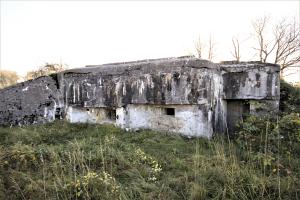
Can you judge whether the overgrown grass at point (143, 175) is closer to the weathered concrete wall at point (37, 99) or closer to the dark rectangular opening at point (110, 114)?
the dark rectangular opening at point (110, 114)

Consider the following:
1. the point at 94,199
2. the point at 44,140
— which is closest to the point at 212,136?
the point at 94,199

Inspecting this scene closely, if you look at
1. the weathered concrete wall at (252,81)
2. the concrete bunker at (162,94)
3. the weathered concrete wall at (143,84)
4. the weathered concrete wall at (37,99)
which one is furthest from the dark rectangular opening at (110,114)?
the weathered concrete wall at (252,81)

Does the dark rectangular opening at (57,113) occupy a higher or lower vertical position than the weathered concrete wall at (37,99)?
lower

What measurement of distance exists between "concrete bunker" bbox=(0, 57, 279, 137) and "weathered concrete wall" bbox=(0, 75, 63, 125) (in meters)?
0.03

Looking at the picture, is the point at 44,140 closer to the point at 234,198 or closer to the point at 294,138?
the point at 234,198

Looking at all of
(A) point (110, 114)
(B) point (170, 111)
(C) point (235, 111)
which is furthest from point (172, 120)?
(A) point (110, 114)

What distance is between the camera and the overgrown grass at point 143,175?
3047mm

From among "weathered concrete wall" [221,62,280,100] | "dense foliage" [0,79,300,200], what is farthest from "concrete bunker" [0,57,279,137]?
"dense foliage" [0,79,300,200]

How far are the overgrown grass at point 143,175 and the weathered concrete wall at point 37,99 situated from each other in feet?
12.5

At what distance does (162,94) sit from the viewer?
6.07 meters

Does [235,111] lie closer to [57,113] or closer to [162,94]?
[162,94]

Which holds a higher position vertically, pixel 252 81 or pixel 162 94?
pixel 252 81

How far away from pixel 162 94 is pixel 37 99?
4.53 m

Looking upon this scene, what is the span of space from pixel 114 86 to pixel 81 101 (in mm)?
1287
